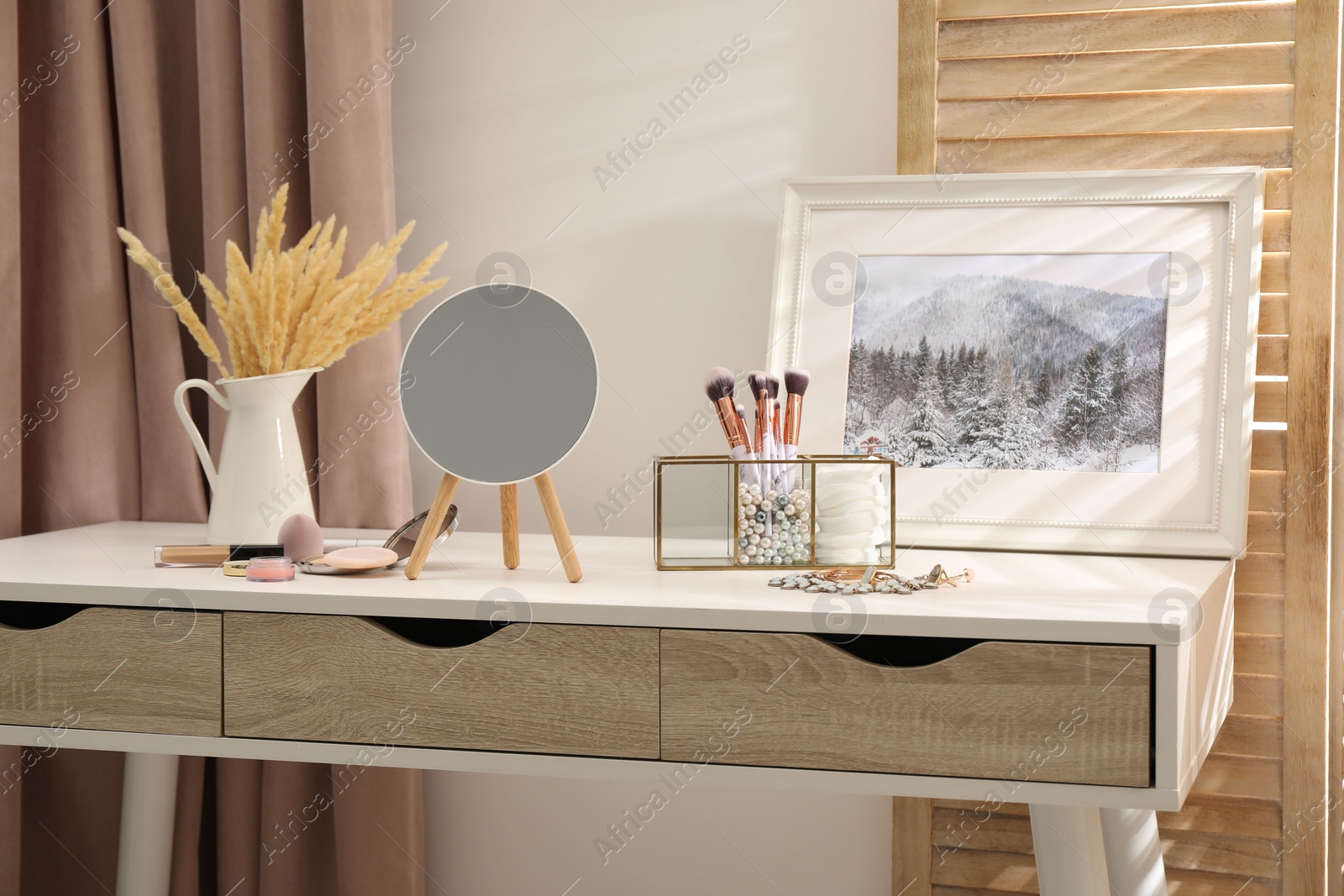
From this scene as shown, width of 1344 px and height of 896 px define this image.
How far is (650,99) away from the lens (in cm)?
139

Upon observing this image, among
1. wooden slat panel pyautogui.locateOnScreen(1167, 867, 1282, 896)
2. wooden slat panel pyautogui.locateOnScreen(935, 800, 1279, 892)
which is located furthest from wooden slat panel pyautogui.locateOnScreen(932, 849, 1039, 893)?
wooden slat panel pyautogui.locateOnScreen(1167, 867, 1282, 896)

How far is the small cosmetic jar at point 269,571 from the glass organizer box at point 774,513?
362 millimetres

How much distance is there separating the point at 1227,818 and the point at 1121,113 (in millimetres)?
863

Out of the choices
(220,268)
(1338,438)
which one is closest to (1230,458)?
(1338,438)

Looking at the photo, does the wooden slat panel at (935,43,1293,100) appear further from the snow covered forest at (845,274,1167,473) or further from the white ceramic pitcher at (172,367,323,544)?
the white ceramic pitcher at (172,367,323,544)

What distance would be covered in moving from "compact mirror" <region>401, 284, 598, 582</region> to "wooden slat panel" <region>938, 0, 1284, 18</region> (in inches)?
25.7

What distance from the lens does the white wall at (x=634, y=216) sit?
1344 millimetres

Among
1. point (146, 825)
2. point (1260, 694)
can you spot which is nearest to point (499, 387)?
point (146, 825)

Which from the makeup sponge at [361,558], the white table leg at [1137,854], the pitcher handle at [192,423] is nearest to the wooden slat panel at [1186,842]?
the white table leg at [1137,854]

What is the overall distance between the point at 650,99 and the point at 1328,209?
84cm

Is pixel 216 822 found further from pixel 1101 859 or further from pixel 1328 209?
pixel 1328 209

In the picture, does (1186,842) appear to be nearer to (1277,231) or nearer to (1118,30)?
(1277,231)

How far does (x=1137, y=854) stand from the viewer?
3.43 ft

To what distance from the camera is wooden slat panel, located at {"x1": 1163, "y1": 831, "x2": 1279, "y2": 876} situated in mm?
1206
